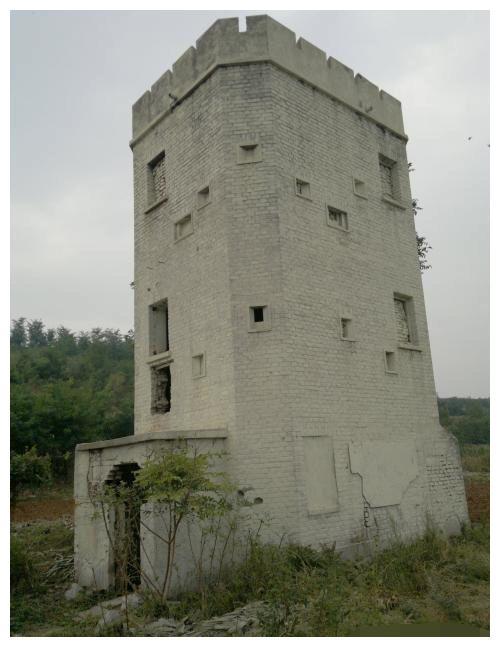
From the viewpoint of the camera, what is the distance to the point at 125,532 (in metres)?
9.57

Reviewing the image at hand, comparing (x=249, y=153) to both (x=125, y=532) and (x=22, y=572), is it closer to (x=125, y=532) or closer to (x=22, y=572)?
(x=125, y=532)

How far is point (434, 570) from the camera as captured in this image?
8.59 meters

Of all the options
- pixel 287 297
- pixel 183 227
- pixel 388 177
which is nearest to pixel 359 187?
pixel 388 177

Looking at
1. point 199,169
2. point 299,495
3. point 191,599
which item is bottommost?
point 191,599

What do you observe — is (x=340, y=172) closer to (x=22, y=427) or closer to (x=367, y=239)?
(x=367, y=239)

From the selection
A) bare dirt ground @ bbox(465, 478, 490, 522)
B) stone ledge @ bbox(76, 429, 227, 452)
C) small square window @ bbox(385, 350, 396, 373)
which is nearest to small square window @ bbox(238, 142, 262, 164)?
small square window @ bbox(385, 350, 396, 373)

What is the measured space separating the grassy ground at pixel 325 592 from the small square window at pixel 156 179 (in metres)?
8.22

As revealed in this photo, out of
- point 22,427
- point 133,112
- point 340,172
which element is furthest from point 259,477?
point 22,427

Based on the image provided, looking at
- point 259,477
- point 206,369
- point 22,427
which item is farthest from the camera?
point 22,427

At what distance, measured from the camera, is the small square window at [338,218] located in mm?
11870

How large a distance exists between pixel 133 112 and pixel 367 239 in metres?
7.00

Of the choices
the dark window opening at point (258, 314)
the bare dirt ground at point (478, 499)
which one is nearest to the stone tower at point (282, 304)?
the dark window opening at point (258, 314)

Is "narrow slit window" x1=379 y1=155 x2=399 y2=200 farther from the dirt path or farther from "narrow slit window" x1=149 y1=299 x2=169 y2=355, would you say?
the dirt path

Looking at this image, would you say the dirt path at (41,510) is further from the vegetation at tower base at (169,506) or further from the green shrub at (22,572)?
the vegetation at tower base at (169,506)
